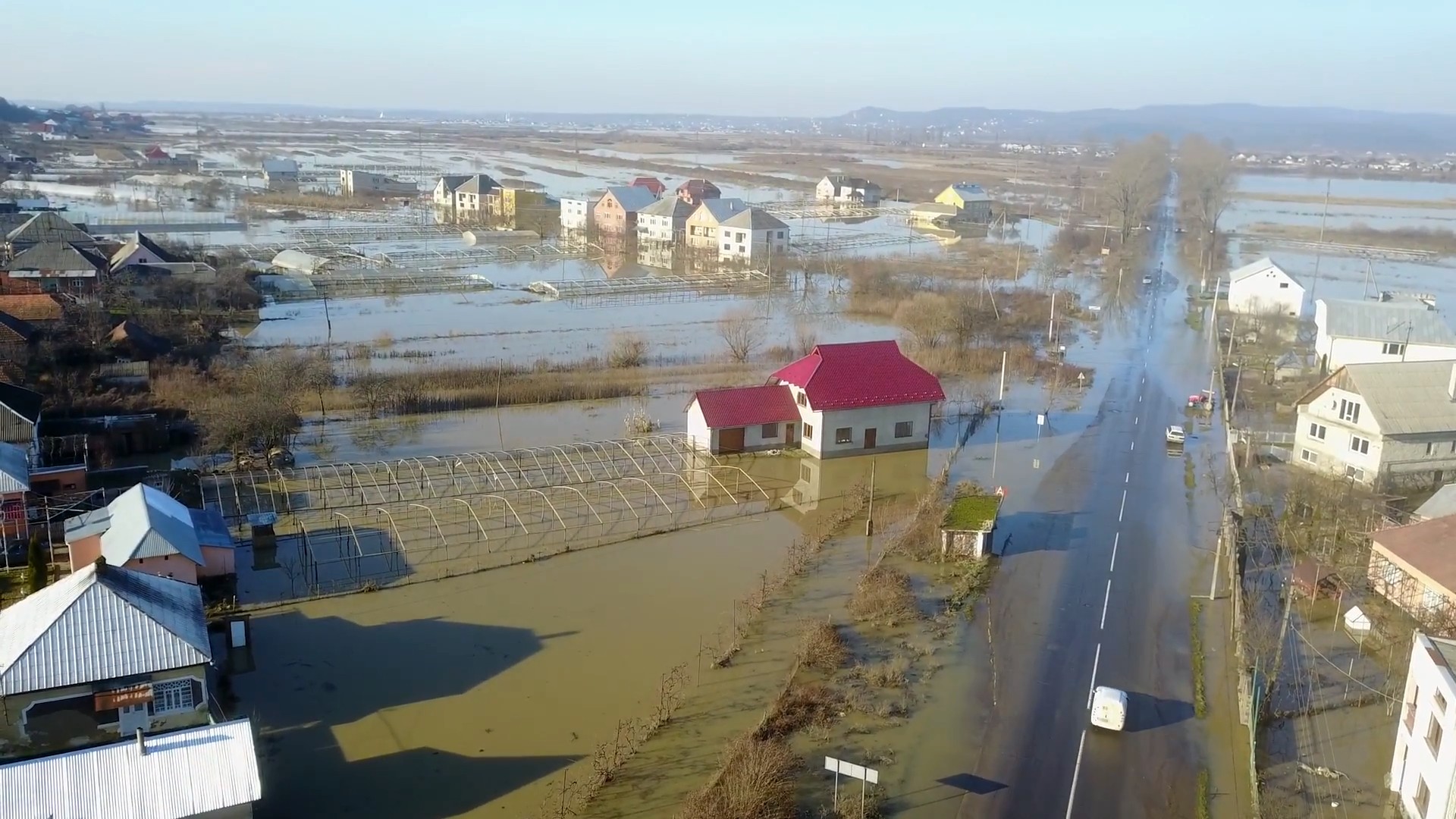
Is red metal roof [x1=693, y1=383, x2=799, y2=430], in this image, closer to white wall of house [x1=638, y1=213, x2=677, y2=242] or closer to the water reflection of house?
the water reflection of house

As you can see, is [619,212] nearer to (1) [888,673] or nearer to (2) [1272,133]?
(1) [888,673]

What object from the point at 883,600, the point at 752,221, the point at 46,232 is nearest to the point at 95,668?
the point at 883,600

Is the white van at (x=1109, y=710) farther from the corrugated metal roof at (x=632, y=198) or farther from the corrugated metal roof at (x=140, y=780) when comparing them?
the corrugated metal roof at (x=632, y=198)

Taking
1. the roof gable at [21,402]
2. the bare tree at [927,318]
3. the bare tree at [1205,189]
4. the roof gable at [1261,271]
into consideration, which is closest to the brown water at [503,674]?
the roof gable at [21,402]

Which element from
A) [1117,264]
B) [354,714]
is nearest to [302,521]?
[354,714]

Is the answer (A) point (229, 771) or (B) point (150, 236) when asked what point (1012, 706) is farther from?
(B) point (150, 236)

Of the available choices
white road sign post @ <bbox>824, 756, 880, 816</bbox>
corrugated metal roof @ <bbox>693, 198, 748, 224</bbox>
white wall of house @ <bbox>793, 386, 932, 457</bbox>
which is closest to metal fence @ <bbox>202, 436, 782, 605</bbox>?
white wall of house @ <bbox>793, 386, 932, 457</bbox>
